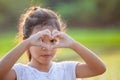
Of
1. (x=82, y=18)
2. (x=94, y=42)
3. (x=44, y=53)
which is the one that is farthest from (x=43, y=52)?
(x=82, y=18)

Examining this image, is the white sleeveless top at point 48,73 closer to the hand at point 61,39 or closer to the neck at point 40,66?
the neck at point 40,66

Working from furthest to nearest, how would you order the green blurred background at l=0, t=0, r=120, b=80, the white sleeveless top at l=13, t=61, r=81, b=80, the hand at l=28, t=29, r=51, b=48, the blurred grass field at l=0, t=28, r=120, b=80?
the green blurred background at l=0, t=0, r=120, b=80 < the blurred grass field at l=0, t=28, r=120, b=80 < the white sleeveless top at l=13, t=61, r=81, b=80 < the hand at l=28, t=29, r=51, b=48

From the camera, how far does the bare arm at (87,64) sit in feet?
10.3

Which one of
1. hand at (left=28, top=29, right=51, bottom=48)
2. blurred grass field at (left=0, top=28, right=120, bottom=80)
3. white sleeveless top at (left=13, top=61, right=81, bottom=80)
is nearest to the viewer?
hand at (left=28, top=29, right=51, bottom=48)

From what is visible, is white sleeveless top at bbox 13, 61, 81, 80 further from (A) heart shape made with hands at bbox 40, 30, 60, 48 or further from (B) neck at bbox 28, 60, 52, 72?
(A) heart shape made with hands at bbox 40, 30, 60, 48

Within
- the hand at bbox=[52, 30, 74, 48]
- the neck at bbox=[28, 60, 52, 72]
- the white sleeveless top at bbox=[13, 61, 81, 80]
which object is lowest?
the white sleeveless top at bbox=[13, 61, 81, 80]

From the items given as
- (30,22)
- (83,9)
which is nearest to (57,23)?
(30,22)

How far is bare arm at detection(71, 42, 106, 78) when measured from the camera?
3.14 metres

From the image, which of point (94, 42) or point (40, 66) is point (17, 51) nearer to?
point (40, 66)

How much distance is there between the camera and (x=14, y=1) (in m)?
12.5

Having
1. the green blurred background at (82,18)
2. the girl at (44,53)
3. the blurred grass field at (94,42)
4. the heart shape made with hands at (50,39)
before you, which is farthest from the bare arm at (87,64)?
the green blurred background at (82,18)

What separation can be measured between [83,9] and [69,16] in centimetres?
87

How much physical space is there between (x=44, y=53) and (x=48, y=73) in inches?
5.3

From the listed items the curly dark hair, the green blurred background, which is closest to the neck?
the curly dark hair
